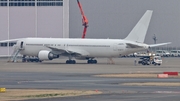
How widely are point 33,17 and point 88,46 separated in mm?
30824

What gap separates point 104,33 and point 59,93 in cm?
8689

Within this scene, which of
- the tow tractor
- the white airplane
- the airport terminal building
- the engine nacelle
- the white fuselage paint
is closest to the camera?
the tow tractor

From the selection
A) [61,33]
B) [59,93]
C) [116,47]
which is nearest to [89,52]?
[116,47]

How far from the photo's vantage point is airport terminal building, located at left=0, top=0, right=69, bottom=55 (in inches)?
4220

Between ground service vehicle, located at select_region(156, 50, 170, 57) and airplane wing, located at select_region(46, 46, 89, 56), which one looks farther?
ground service vehicle, located at select_region(156, 50, 170, 57)

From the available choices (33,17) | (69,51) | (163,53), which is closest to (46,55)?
(69,51)

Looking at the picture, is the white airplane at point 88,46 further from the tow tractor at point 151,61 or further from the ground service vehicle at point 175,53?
the ground service vehicle at point 175,53

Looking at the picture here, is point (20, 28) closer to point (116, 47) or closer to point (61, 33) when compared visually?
point (61, 33)

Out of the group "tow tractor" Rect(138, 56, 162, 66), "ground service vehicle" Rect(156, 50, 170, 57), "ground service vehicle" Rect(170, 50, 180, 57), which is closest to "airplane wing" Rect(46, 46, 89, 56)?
"tow tractor" Rect(138, 56, 162, 66)

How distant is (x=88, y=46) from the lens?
78.9m

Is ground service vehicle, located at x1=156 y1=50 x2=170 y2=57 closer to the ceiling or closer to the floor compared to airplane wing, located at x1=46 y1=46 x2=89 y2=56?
closer to the floor

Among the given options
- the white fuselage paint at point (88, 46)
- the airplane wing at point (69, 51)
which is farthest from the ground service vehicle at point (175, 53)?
the airplane wing at point (69, 51)

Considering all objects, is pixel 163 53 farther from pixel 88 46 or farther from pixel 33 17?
pixel 88 46

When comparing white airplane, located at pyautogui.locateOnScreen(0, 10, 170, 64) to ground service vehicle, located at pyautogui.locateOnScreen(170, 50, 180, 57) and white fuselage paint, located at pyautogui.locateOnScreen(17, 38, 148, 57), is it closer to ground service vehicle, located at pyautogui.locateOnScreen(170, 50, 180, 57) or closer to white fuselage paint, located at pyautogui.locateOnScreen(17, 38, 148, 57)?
white fuselage paint, located at pyautogui.locateOnScreen(17, 38, 148, 57)
